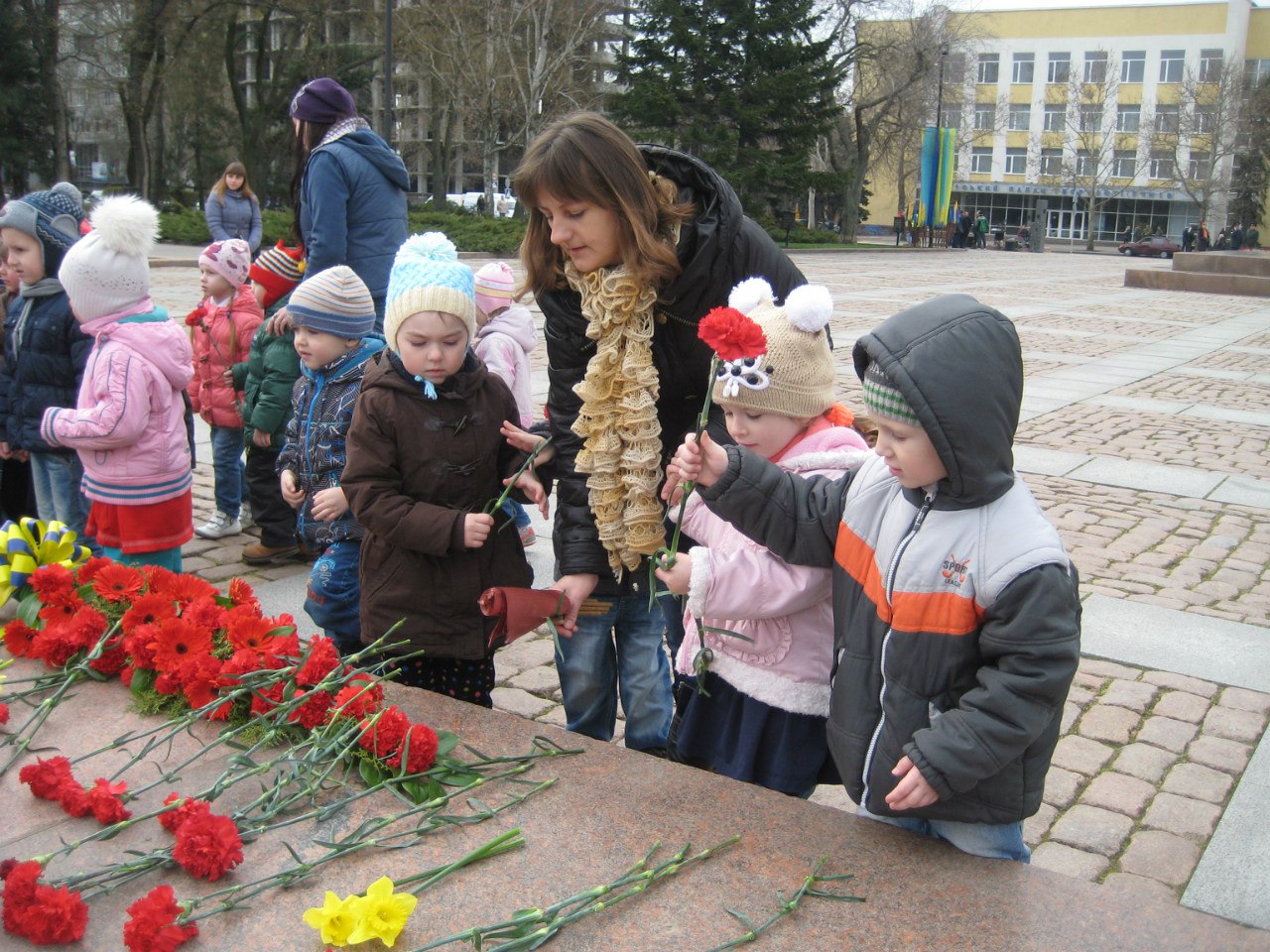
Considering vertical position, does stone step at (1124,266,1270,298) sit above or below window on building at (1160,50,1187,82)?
below

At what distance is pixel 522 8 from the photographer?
121 feet

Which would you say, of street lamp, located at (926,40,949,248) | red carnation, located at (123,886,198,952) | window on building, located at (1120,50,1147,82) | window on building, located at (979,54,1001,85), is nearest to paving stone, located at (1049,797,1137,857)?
red carnation, located at (123,886,198,952)

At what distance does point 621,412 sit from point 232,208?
13.5 m

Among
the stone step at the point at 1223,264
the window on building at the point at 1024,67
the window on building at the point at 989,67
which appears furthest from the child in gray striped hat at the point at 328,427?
the window on building at the point at 1024,67

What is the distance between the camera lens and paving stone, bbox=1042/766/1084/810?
3457 mm

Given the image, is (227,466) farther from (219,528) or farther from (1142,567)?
(1142,567)

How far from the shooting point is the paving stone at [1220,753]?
3.65 meters

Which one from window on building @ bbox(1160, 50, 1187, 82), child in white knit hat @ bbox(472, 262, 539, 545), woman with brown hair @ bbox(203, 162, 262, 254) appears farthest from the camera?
window on building @ bbox(1160, 50, 1187, 82)

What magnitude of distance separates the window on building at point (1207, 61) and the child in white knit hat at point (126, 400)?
72.4 m

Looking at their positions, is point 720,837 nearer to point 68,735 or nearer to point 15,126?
point 68,735

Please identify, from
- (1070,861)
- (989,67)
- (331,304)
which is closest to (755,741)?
(1070,861)

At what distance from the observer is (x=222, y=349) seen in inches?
233

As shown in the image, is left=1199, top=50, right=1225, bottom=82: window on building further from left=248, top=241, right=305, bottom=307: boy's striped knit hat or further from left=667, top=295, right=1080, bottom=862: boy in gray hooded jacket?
left=667, top=295, right=1080, bottom=862: boy in gray hooded jacket

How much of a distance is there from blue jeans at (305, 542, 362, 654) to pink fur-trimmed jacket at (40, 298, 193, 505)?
3.70ft
